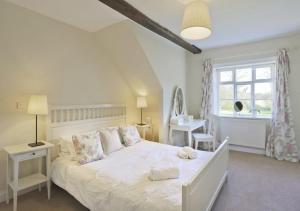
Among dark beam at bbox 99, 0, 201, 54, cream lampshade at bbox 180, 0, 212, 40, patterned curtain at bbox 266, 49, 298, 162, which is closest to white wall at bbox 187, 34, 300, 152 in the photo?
patterned curtain at bbox 266, 49, 298, 162

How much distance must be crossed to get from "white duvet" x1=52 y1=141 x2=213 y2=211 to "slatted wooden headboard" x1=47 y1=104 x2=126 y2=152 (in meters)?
0.50

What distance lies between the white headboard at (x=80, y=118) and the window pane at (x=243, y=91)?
2812mm

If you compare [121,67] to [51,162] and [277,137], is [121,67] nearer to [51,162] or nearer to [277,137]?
[51,162]

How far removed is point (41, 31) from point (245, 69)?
4.24 meters

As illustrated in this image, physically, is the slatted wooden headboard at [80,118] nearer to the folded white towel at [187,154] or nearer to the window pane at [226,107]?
the folded white towel at [187,154]

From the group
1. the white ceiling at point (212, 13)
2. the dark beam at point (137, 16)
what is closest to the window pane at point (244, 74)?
the white ceiling at point (212, 13)

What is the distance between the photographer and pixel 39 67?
264 centimetres

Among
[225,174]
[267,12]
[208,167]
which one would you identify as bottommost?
[225,174]

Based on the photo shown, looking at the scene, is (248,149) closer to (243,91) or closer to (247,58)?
(243,91)

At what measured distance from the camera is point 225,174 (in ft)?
9.08

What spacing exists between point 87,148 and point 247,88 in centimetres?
383

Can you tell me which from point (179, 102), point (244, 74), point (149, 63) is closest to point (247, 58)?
point (244, 74)

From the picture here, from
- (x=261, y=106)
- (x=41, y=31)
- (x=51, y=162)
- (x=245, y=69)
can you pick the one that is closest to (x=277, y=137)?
(x=261, y=106)

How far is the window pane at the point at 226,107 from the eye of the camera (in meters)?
4.56
